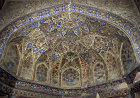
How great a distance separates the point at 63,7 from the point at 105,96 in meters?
5.79

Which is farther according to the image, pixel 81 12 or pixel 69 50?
pixel 69 50

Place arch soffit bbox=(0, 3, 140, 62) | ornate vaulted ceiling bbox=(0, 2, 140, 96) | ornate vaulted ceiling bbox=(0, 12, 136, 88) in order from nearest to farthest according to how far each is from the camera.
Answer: arch soffit bbox=(0, 3, 140, 62), ornate vaulted ceiling bbox=(0, 2, 140, 96), ornate vaulted ceiling bbox=(0, 12, 136, 88)

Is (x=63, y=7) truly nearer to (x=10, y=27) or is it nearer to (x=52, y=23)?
(x=52, y=23)

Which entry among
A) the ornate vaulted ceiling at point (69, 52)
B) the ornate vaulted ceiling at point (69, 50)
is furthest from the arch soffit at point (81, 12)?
the ornate vaulted ceiling at point (69, 52)

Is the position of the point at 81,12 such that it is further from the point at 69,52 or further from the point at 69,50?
the point at 69,52

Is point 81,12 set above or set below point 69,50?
above

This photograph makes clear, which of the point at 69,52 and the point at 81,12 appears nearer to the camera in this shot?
the point at 81,12

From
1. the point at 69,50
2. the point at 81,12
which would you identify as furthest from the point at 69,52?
the point at 81,12

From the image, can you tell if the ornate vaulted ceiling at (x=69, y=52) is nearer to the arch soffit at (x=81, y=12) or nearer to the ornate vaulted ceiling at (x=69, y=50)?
the ornate vaulted ceiling at (x=69, y=50)

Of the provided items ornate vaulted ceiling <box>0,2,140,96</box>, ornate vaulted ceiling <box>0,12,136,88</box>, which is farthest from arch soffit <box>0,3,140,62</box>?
ornate vaulted ceiling <box>0,12,136,88</box>

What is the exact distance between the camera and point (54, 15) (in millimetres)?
8914

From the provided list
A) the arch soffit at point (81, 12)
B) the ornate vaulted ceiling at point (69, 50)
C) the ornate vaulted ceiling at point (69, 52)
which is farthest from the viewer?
the ornate vaulted ceiling at point (69, 52)

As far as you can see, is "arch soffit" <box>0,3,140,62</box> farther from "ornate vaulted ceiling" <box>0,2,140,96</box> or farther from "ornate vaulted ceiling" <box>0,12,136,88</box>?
"ornate vaulted ceiling" <box>0,12,136,88</box>

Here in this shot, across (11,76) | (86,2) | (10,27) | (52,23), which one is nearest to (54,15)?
(52,23)
